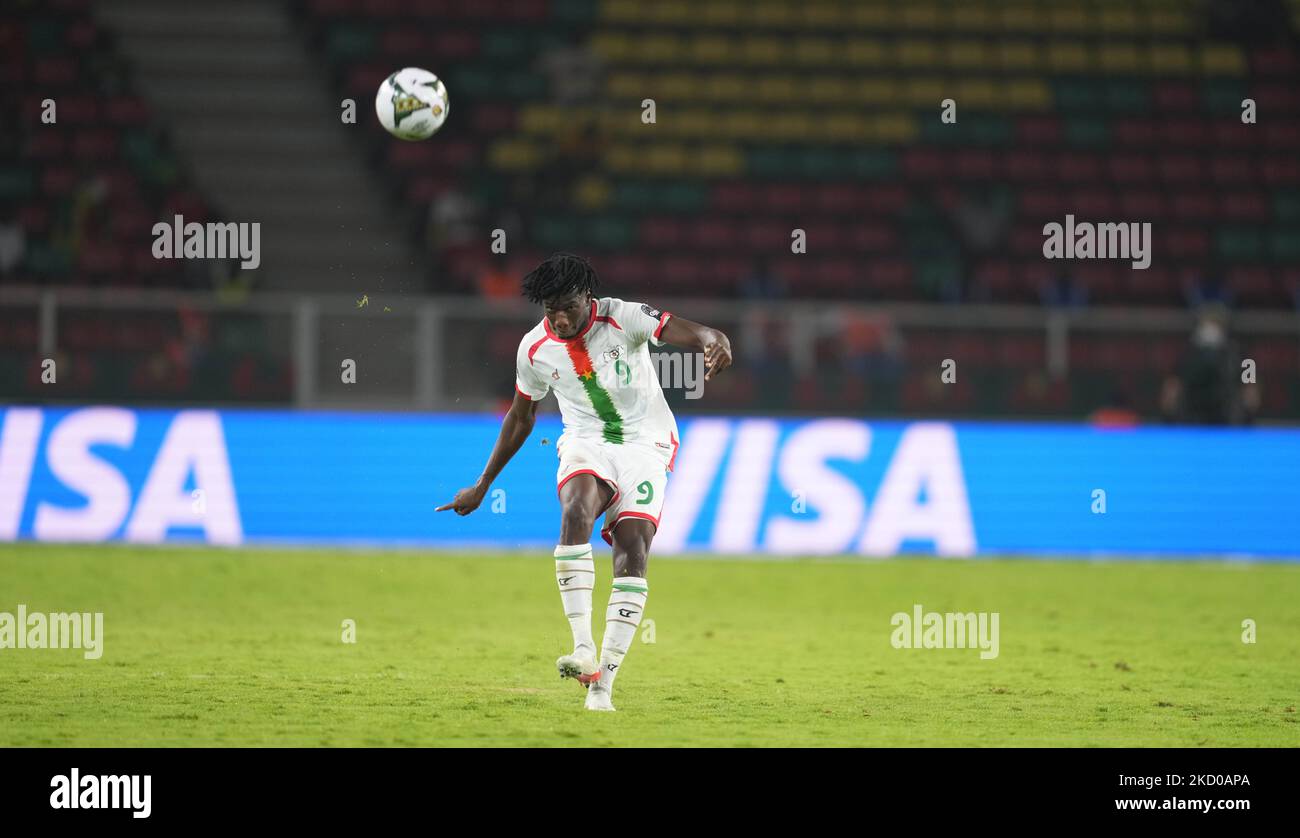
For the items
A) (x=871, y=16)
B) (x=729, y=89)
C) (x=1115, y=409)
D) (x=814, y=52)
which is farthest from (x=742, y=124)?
(x=1115, y=409)

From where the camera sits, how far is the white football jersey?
28.9ft

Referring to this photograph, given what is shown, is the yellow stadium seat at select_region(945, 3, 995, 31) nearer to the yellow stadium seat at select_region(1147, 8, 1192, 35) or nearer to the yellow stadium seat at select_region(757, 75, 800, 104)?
the yellow stadium seat at select_region(1147, 8, 1192, 35)

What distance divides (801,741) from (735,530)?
8.89 m

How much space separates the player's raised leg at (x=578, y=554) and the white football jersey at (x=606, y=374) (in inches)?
15.1

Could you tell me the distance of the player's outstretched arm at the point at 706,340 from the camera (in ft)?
26.0

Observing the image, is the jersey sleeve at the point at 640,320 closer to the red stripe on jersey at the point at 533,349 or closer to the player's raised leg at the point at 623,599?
the red stripe on jersey at the point at 533,349

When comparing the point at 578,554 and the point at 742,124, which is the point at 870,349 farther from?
the point at 578,554

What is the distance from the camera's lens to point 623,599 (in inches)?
334

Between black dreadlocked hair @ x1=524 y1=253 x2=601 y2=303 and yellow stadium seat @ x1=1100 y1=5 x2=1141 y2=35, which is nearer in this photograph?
black dreadlocked hair @ x1=524 y1=253 x2=601 y2=303

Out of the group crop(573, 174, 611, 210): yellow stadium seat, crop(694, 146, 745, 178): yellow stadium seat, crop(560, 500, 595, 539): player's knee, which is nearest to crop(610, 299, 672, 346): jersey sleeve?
crop(560, 500, 595, 539): player's knee

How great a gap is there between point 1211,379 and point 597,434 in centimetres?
1070

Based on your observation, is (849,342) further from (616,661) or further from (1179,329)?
(616,661)

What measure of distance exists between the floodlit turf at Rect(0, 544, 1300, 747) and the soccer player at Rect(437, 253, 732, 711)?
447mm

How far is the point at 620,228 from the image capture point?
2520 cm
